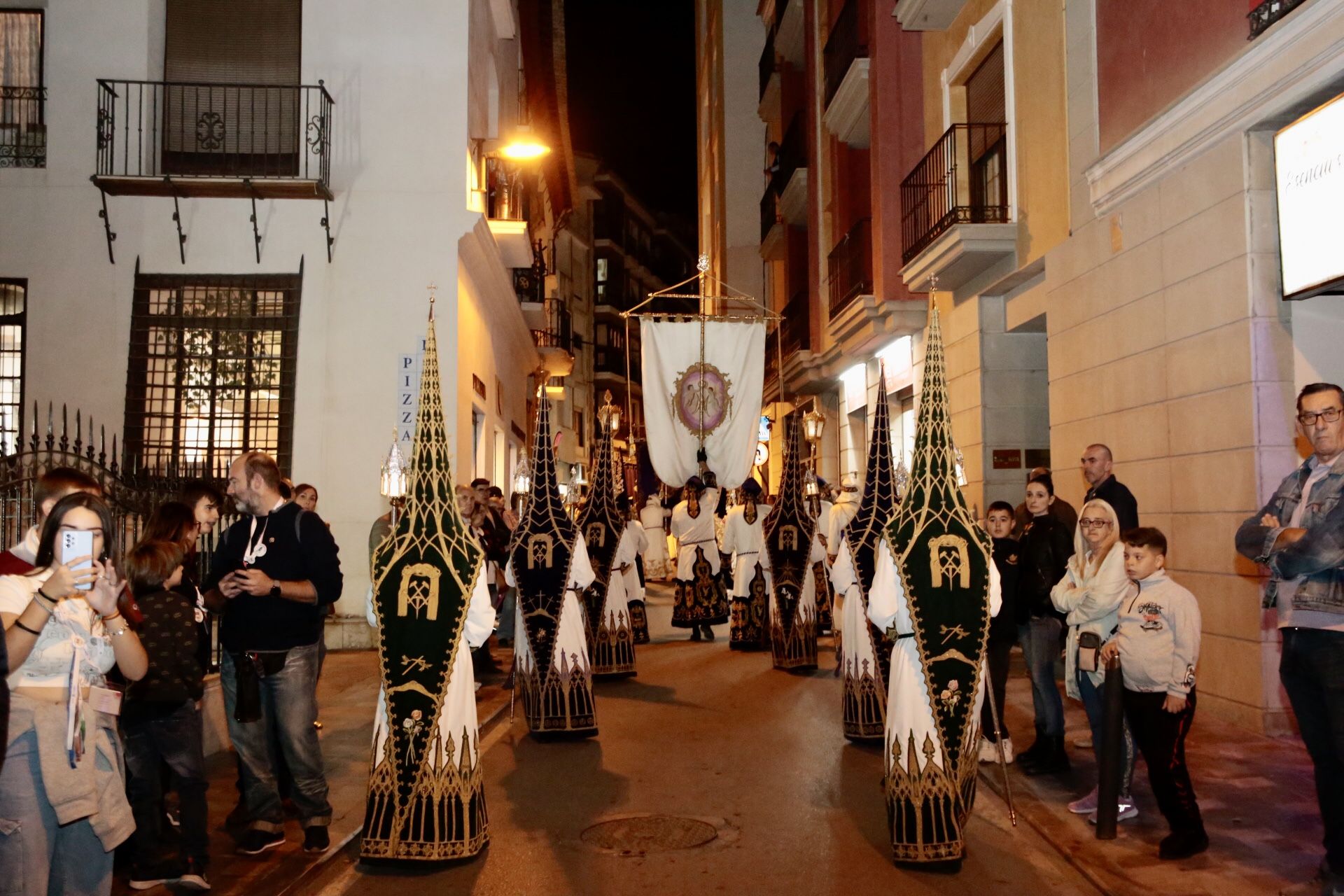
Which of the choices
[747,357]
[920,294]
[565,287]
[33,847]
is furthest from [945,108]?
[565,287]

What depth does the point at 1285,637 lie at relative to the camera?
5547 millimetres

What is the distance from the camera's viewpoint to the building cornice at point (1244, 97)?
8227 mm

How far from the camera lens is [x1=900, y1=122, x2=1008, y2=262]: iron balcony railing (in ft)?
50.5

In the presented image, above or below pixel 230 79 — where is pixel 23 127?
below

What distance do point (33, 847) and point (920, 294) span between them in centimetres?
1561

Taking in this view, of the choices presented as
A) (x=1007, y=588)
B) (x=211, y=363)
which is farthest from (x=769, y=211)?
(x=1007, y=588)

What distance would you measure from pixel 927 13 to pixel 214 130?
32.7ft

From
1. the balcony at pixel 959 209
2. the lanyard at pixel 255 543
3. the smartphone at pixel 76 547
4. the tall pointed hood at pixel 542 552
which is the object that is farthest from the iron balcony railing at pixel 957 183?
the smartphone at pixel 76 547

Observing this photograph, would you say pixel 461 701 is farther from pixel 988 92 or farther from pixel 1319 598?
pixel 988 92

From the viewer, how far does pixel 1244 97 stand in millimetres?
9188

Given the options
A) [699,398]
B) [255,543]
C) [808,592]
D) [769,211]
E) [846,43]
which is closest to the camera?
[255,543]

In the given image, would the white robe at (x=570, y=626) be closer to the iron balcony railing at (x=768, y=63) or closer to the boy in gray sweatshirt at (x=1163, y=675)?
the boy in gray sweatshirt at (x=1163, y=675)

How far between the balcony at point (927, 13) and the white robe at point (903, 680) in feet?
39.3

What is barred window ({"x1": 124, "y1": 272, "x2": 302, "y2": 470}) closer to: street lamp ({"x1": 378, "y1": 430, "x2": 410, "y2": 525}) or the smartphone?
street lamp ({"x1": 378, "y1": 430, "x2": 410, "y2": 525})
